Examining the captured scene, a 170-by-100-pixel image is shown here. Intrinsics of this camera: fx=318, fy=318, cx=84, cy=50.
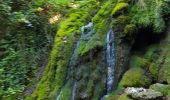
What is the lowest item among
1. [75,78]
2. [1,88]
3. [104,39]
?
[1,88]

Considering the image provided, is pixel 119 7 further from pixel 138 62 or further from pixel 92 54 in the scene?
pixel 138 62

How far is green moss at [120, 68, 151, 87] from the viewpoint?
4875mm

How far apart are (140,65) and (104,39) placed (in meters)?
Result: 0.88

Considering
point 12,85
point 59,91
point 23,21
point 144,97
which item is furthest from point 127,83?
point 23,21

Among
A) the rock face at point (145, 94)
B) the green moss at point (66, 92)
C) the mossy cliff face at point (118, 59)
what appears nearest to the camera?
the rock face at point (145, 94)

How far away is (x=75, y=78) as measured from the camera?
5730 mm

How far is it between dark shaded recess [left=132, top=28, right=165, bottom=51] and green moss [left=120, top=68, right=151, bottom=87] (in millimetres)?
542

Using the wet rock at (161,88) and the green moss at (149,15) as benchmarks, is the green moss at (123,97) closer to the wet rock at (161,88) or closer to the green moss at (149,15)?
the wet rock at (161,88)

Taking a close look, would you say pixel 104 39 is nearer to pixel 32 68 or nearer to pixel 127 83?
pixel 127 83

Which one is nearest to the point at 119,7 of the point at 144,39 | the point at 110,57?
the point at 144,39

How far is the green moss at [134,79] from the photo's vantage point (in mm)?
4875

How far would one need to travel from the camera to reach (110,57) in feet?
17.6

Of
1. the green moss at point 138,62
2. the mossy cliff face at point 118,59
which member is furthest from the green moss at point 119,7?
the green moss at point 138,62

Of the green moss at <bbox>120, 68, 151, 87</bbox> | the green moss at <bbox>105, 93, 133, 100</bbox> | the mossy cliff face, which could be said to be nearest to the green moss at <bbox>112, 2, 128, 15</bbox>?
the mossy cliff face
